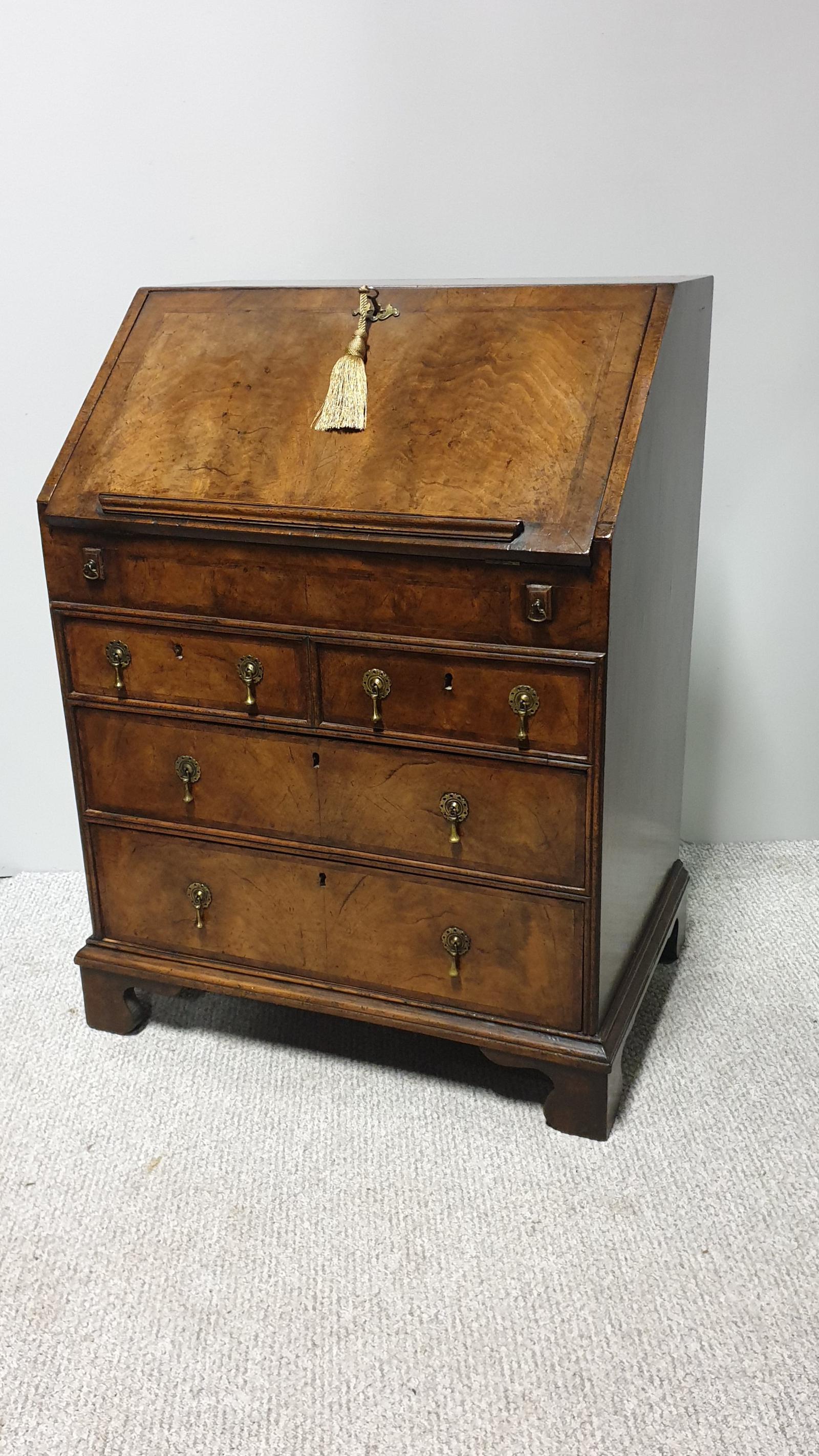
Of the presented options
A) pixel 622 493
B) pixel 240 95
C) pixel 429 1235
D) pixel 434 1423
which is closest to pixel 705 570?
pixel 622 493

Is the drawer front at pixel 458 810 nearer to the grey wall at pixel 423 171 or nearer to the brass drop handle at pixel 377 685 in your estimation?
the brass drop handle at pixel 377 685

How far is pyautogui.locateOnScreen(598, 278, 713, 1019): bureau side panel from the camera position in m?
1.98

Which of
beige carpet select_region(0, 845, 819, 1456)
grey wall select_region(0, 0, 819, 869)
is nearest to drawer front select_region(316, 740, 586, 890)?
beige carpet select_region(0, 845, 819, 1456)

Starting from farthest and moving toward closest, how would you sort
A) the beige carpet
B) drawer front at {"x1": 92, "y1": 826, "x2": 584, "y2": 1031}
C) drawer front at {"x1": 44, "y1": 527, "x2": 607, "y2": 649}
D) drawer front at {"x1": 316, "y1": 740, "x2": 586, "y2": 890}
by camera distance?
drawer front at {"x1": 92, "y1": 826, "x2": 584, "y2": 1031}
drawer front at {"x1": 316, "y1": 740, "x2": 586, "y2": 890}
drawer front at {"x1": 44, "y1": 527, "x2": 607, "y2": 649}
the beige carpet

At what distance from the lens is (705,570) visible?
3020mm

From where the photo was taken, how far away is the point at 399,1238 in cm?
201

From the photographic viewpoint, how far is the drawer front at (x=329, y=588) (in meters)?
1.91

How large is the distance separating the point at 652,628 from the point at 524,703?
0.35 metres

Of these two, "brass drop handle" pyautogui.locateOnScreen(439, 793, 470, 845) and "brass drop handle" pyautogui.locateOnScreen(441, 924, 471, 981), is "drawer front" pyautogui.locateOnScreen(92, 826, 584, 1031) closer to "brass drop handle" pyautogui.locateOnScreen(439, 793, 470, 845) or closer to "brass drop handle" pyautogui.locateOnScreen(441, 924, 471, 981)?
"brass drop handle" pyautogui.locateOnScreen(441, 924, 471, 981)

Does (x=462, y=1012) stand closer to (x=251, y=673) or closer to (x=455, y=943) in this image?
(x=455, y=943)

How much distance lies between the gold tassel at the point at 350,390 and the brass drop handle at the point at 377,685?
378 mm

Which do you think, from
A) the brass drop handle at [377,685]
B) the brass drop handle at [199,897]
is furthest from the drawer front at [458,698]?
the brass drop handle at [199,897]

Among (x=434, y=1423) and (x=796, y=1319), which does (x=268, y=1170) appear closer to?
(x=434, y=1423)

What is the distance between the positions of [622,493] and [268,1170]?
4.00 feet
